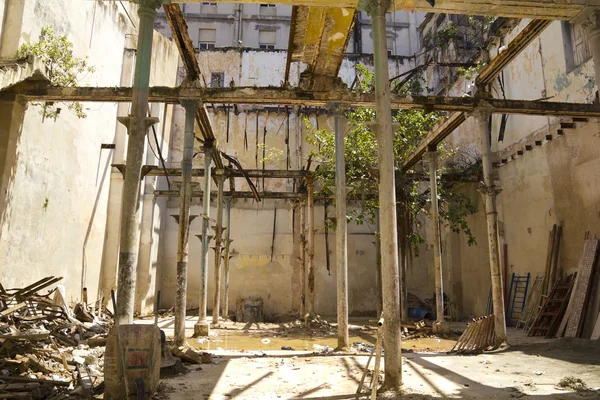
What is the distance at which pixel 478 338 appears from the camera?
987 cm

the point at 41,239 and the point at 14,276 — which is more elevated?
the point at 41,239

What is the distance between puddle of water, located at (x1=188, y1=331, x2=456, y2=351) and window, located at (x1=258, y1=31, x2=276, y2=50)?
68.2ft

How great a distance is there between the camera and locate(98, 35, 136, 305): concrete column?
A: 15.4m

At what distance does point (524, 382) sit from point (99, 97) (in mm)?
9454

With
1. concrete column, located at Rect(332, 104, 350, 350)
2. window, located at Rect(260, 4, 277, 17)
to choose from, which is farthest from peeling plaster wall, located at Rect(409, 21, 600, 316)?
window, located at Rect(260, 4, 277, 17)

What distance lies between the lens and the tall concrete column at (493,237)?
31.4 feet

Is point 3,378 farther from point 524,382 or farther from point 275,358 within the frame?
point 524,382

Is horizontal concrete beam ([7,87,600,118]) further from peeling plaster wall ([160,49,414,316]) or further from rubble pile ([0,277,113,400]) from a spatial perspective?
peeling plaster wall ([160,49,414,316])

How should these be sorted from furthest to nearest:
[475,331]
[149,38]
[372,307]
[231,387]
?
[372,307], [475,331], [149,38], [231,387]

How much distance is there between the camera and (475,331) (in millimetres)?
10148

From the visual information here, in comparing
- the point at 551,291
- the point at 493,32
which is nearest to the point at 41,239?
the point at 551,291

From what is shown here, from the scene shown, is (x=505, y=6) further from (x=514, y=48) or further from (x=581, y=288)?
(x=581, y=288)

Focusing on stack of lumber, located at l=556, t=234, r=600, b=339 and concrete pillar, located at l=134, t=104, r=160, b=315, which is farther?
concrete pillar, located at l=134, t=104, r=160, b=315

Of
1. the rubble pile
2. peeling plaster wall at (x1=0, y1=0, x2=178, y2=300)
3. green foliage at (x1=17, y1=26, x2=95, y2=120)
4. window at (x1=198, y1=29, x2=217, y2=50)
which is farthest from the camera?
window at (x1=198, y1=29, x2=217, y2=50)
